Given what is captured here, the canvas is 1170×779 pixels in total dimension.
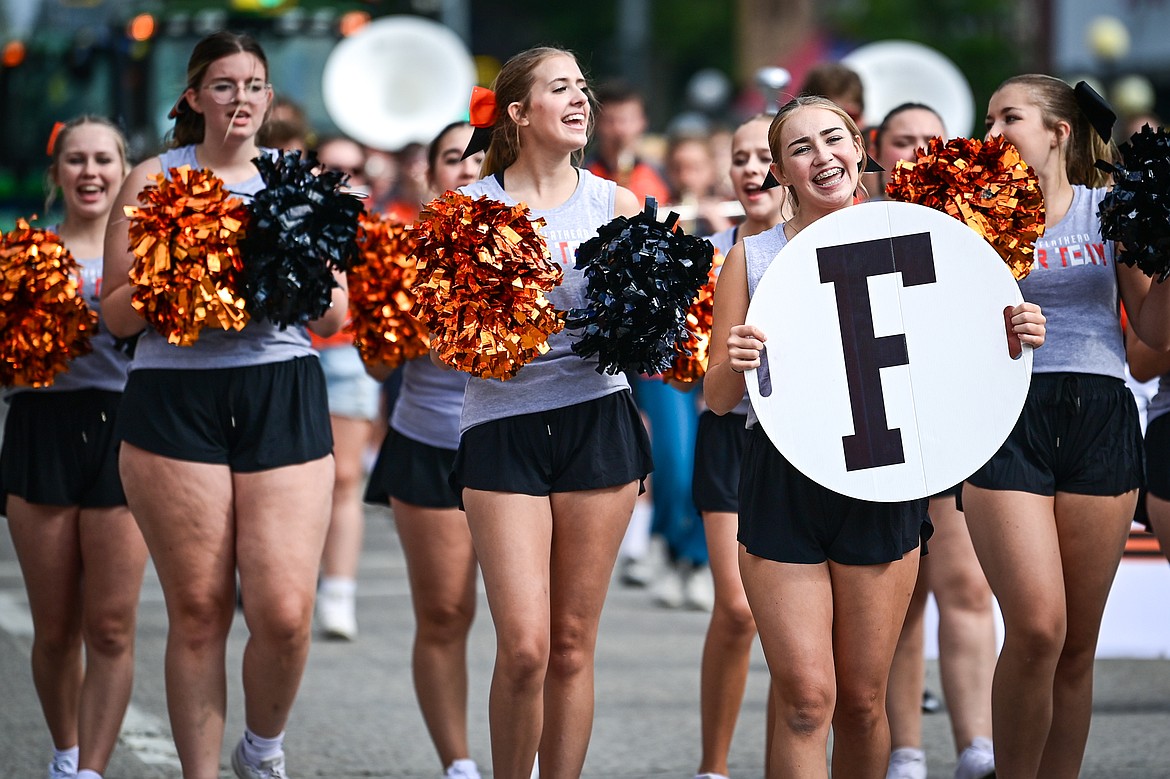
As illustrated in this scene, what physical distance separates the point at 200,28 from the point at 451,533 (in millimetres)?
12811

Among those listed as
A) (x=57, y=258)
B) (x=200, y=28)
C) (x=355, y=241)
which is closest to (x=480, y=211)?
(x=355, y=241)

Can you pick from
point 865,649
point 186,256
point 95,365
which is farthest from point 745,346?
point 95,365

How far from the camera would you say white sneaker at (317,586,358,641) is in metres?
8.31

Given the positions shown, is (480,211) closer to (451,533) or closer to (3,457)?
(451,533)

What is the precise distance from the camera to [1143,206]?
15.0ft

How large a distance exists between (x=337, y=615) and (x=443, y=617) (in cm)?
282

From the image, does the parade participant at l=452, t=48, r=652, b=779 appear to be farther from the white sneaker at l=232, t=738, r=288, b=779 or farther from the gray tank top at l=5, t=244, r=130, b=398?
the gray tank top at l=5, t=244, r=130, b=398

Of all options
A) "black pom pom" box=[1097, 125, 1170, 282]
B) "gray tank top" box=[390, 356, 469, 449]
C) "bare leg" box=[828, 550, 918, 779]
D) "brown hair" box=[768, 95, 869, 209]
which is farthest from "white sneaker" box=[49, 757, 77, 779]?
"black pom pom" box=[1097, 125, 1170, 282]

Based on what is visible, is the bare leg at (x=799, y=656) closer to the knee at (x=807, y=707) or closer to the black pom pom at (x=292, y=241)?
the knee at (x=807, y=707)

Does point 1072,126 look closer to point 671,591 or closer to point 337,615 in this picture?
point 337,615

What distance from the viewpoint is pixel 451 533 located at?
5.66 metres

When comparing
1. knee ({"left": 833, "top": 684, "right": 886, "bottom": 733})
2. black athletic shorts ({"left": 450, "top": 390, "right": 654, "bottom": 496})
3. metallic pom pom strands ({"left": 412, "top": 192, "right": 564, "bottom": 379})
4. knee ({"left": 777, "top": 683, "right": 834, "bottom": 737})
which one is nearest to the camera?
knee ({"left": 777, "top": 683, "right": 834, "bottom": 737})

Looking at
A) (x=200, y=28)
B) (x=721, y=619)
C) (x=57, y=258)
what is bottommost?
(x=721, y=619)

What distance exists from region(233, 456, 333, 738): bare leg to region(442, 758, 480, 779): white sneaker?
27.1 inches
